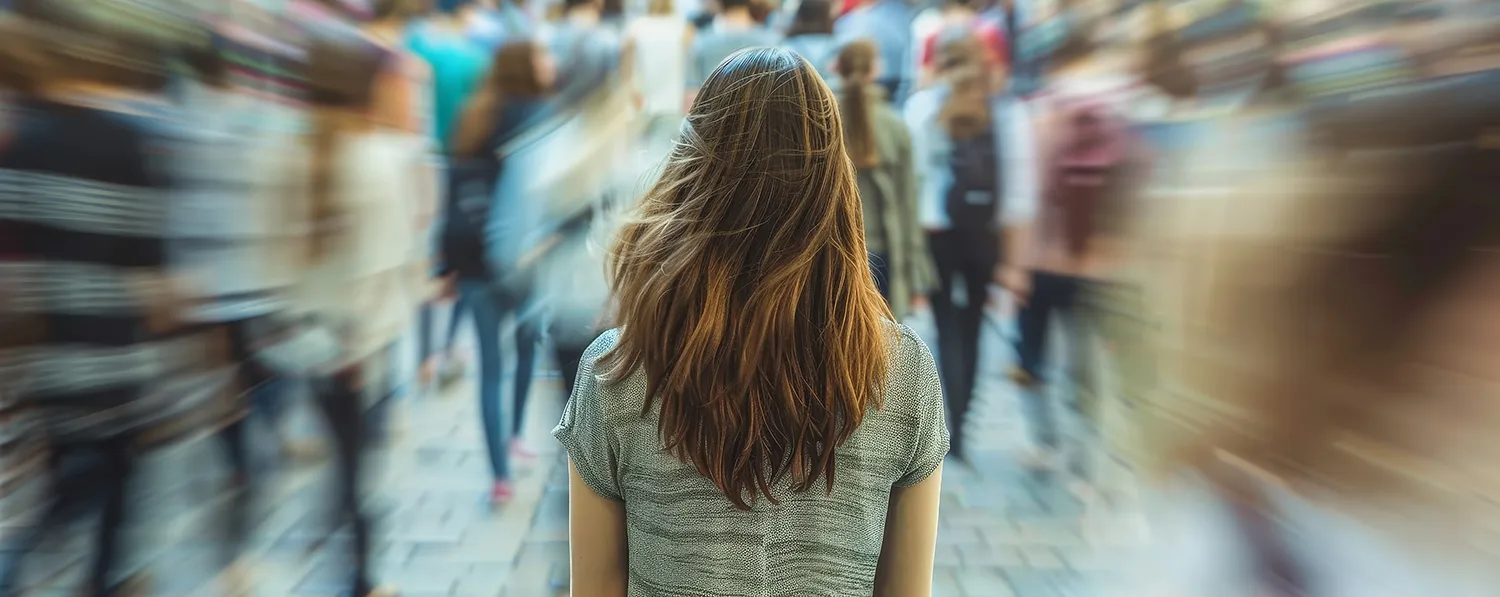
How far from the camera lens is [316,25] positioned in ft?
5.34

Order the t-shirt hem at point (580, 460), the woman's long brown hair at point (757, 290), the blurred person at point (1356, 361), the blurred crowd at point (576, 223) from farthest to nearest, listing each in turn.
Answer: the blurred crowd at point (576, 223)
the blurred person at point (1356, 361)
the t-shirt hem at point (580, 460)
the woman's long brown hair at point (757, 290)

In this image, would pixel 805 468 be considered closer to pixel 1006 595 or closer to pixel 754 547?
pixel 754 547

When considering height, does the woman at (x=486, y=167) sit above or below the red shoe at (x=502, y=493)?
above

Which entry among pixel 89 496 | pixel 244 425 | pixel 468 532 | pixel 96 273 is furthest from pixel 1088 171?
pixel 89 496

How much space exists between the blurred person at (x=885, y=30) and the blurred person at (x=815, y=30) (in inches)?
0.8

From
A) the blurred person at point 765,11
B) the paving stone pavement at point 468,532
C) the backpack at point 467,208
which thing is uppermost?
the blurred person at point 765,11

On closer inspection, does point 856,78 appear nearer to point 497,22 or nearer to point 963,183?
point 963,183

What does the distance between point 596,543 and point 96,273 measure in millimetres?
1298

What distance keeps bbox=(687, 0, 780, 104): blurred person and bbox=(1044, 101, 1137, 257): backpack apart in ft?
2.15

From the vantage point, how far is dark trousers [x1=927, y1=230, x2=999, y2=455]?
5.84 feet

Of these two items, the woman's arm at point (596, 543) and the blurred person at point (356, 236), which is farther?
the blurred person at point (356, 236)

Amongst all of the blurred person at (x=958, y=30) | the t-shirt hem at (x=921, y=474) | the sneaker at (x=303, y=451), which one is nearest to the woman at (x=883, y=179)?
the blurred person at (x=958, y=30)

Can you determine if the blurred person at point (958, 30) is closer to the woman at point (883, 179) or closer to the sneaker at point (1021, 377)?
the woman at point (883, 179)

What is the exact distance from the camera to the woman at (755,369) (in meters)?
0.77
